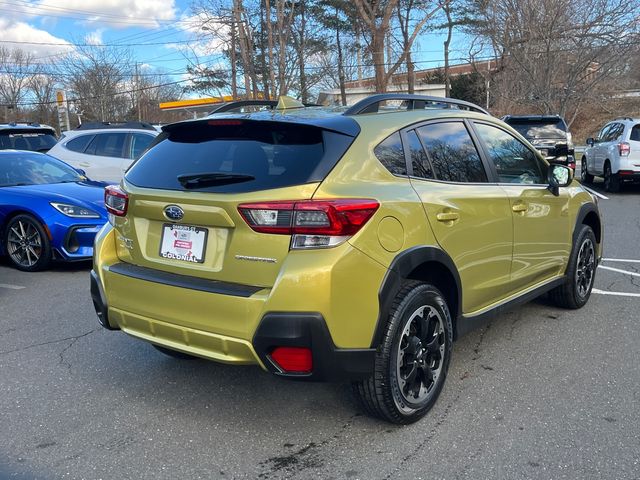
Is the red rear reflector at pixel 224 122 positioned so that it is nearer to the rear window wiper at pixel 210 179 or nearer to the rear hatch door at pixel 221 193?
the rear hatch door at pixel 221 193

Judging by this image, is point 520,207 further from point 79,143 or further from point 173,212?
point 79,143

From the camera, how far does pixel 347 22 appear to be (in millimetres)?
38438

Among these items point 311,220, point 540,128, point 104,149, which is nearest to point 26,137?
point 104,149

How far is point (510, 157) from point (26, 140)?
1325 centimetres

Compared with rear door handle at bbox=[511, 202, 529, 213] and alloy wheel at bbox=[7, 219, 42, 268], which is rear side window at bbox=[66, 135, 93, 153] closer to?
alloy wheel at bbox=[7, 219, 42, 268]

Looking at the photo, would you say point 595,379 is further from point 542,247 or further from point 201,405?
point 201,405

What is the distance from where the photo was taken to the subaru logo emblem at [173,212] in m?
3.04

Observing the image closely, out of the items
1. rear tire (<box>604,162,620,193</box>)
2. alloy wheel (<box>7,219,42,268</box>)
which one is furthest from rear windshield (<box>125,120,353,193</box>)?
rear tire (<box>604,162,620,193</box>)

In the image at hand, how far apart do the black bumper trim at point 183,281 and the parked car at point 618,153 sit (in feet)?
42.2

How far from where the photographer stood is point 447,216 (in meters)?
3.38

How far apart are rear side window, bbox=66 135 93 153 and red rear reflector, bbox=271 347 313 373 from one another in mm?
9541

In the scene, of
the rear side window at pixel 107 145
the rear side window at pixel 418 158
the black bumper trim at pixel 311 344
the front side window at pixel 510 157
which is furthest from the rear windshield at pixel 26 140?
the black bumper trim at pixel 311 344

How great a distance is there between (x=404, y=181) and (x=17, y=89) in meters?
64.1

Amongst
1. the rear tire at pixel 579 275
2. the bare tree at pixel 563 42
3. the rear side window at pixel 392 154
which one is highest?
the bare tree at pixel 563 42
